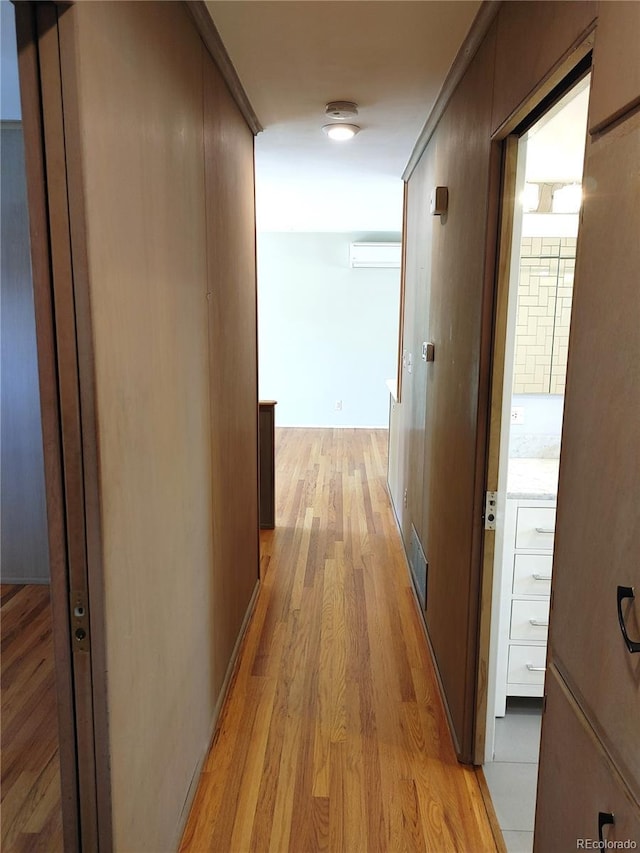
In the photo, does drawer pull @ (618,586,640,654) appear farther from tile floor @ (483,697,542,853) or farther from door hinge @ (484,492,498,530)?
tile floor @ (483,697,542,853)

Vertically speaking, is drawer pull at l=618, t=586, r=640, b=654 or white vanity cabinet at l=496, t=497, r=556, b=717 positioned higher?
drawer pull at l=618, t=586, r=640, b=654

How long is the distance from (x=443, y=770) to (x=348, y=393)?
19.9 feet

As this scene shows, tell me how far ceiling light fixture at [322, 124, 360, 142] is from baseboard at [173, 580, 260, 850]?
7.82ft

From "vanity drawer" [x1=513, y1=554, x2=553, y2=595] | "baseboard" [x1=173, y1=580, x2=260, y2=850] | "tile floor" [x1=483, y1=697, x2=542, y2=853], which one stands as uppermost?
"vanity drawer" [x1=513, y1=554, x2=553, y2=595]

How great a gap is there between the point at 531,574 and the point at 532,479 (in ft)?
1.27

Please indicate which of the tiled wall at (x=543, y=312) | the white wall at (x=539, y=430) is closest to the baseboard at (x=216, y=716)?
the white wall at (x=539, y=430)

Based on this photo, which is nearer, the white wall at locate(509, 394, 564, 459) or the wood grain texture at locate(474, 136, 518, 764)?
the wood grain texture at locate(474, 136, 518, 764)

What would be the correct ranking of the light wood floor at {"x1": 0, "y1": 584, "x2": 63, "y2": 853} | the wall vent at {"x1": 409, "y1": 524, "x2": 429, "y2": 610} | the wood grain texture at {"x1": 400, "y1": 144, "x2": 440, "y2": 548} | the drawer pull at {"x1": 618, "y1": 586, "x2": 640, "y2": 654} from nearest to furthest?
the drawer pull at {"x1": 618, "y1": 586, "x2": 640, "y2": 654}
the light wood floor at {"x1": 0, "y1": 584, "x2": 63, "y2": 853}
the wall vent at {"x1": 409, "y1": 524, "x2": 429, "y2": 610}
the wood grain texture at {"x1": 400, "y1": 144, "x2": 440, "y2": 548}

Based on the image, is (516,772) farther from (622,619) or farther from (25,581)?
(25,581)

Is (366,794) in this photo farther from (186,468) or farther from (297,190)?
(297,190)

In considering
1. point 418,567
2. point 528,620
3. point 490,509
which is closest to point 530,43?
point 490,509

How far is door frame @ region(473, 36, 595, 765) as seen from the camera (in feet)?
5.07

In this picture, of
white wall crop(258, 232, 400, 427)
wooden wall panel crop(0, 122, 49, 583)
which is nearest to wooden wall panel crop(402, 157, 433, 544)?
wooden wall panel crop(0, 122, 49, 583)

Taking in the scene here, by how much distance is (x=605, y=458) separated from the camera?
971 millimetres
